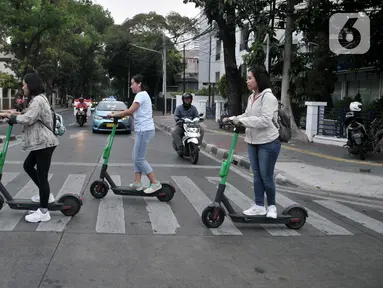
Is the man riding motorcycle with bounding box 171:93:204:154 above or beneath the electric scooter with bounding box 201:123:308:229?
→ above

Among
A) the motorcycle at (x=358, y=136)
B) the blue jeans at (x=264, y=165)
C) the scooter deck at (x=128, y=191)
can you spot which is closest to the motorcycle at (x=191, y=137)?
the motorcycle at (x=358, y=136)

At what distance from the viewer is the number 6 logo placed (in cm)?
1530

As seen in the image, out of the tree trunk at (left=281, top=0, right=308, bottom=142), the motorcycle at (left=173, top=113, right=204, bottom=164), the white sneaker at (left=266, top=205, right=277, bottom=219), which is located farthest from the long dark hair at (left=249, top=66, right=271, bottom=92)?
the tree trunk at (left=281, top=0, right=308, bottom=142)

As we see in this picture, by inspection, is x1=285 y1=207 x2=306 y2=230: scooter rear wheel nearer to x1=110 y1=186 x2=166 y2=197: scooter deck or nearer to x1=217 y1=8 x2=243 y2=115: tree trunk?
x1=110 y1=186 x2=166 y2=197: scooter deck

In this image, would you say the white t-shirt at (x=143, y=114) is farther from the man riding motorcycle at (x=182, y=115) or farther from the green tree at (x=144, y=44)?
the green tree at (x=144, y=44)

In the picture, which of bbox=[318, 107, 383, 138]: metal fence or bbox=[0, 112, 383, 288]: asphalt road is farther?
bbox=[318, 107, 383, 138]: metal fence

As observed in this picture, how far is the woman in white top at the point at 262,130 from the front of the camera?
5410 mm

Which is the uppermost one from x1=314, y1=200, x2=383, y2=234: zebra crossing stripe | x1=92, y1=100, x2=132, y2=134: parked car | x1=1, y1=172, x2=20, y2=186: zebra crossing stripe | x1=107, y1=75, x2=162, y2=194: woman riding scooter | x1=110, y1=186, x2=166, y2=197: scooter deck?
x1=107, y1=75, x2=162, y2=194: woman riding scooter

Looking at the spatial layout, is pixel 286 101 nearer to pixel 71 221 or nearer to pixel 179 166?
pixel 179 166

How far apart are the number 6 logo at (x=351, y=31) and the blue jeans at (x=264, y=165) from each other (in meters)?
11.2

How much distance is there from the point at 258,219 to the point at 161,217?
1.31 metres

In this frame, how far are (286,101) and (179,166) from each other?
23.5 ft

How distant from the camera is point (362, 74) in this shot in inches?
814

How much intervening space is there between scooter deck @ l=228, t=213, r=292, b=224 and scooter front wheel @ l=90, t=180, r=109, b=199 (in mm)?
2249
